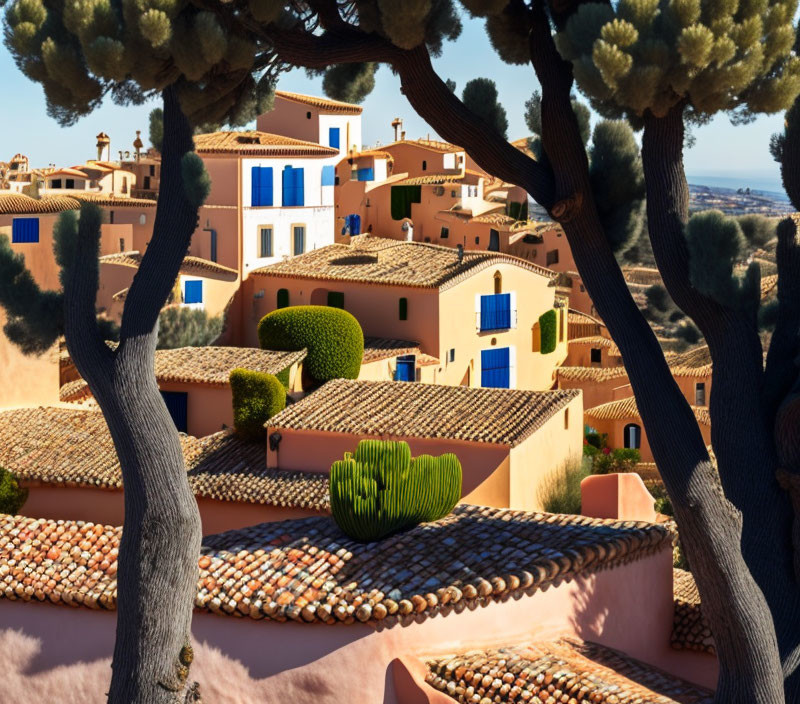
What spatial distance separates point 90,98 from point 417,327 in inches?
939

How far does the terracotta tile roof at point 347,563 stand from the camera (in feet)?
43.8

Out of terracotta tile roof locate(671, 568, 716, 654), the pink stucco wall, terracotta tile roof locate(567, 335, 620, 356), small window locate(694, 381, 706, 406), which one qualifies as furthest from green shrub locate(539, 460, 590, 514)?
terracotta tile roof locate(567, 335, 620, 356)

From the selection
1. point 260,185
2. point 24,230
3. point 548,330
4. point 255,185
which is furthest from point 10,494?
point 548,330

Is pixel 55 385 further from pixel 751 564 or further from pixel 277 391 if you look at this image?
pixel 751 564

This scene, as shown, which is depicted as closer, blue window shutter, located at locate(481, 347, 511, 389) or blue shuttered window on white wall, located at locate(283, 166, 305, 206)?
blue window shutter, located at locate(481, 347, 511, 389)

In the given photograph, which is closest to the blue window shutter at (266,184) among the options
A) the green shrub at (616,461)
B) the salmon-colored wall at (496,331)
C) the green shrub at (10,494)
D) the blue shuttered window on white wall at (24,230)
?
the salmon-colored wall at (496,331)

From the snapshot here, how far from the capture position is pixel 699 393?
40.6 metres

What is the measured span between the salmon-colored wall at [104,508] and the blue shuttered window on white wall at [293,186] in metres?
18.1

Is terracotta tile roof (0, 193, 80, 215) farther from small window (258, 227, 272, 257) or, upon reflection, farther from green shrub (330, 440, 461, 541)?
green shrub (330, 440, 461, 541)

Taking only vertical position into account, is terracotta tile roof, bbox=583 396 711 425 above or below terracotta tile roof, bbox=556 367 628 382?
below

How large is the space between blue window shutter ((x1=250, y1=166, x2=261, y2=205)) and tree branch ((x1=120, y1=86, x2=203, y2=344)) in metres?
27.7

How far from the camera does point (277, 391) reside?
2812 centimetres

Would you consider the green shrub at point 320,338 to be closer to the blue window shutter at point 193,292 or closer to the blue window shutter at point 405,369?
the blue window shutter at point 405,369

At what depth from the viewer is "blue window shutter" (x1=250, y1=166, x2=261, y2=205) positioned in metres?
40.7
